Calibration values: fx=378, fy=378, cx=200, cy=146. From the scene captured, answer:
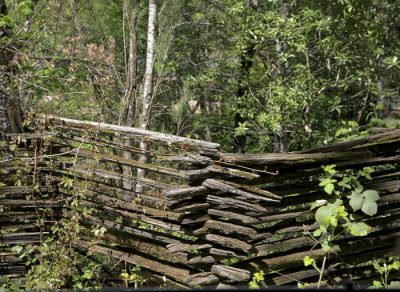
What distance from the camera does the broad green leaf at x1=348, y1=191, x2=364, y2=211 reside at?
3236mm

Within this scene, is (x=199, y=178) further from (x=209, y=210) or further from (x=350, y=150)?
(x=350, y=150)

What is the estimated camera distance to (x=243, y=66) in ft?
23.5

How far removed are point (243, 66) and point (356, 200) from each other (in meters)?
4.38

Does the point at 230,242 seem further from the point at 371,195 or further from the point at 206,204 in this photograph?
the point at 371,195

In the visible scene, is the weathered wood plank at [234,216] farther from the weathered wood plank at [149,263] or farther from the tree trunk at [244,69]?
the tree trunk at [244,69]

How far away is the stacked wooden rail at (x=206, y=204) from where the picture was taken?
325cm

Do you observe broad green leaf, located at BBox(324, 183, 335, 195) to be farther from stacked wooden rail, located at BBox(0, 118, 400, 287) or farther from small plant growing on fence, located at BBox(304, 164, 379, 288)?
stacked wooden rail, located at BBox(0, 118, 400, 287)

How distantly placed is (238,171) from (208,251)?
0.81 m

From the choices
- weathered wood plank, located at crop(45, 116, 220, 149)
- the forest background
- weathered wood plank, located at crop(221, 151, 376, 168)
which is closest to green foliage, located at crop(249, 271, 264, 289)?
weathered wood plank, located at crop(221, 151, 376, 168)

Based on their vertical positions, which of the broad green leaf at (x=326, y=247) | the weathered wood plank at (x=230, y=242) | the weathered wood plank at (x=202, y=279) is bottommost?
A: the weathered wood plank at (x=202, y=279)

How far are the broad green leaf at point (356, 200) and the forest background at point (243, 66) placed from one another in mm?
848

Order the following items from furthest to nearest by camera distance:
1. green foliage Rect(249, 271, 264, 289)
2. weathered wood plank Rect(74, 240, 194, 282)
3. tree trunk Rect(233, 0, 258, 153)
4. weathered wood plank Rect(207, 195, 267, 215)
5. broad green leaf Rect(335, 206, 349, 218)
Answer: tree trunk Rect(233, 0, 258, 153) < weathered wood plank Rect(74, 240, 194, 282) < green foliage Rect(249, 271, 264, 289) < weathered wood plank Rect(207, 195, 267, 215) < broad green leaf Rect(335, 206, 349, 218)

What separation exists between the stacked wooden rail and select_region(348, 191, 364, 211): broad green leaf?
0.88 feet

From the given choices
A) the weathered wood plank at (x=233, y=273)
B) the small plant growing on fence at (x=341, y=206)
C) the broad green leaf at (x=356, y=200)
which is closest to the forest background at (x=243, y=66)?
the small plant growing on fence at (x=341, y=206)
